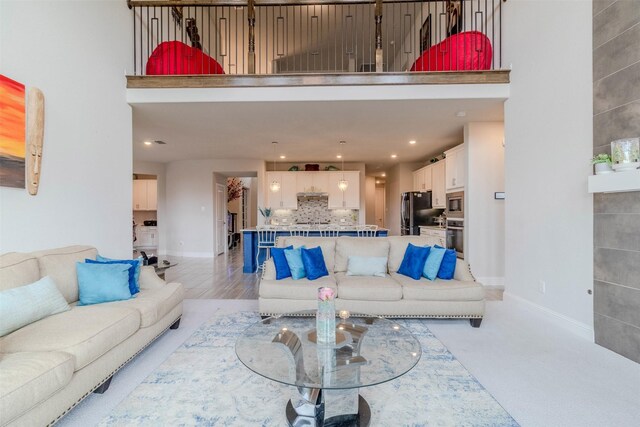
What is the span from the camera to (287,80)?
389 centimetres

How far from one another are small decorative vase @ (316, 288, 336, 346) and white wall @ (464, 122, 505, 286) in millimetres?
3779

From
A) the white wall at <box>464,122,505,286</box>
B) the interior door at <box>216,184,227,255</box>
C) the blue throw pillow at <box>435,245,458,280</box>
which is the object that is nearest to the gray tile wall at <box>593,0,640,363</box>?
the blue throw pillow at <box>435,245,458,280</box>

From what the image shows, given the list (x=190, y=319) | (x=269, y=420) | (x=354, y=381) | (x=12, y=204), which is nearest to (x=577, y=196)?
(x=354, y=381)

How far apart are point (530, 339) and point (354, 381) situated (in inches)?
89.8

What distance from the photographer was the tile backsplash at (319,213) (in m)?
8.62

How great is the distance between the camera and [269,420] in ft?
5.57

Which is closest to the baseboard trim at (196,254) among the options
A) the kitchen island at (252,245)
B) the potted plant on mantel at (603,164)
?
the kitchen island at (252,245)

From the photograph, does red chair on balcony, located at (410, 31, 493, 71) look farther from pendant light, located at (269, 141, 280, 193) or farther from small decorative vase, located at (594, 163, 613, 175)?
pendant light, located at (269, 141, 280, 193)

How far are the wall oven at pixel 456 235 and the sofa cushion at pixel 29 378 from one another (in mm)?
5143

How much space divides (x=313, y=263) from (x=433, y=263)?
1316 millimetres

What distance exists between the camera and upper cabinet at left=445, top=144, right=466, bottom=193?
5.12 meters

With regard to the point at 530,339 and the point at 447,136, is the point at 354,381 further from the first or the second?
the point at 447,136

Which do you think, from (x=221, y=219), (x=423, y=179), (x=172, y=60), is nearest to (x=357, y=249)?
(x=172, y=60)

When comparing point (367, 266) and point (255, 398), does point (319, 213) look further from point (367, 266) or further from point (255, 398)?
point (255, 398)
